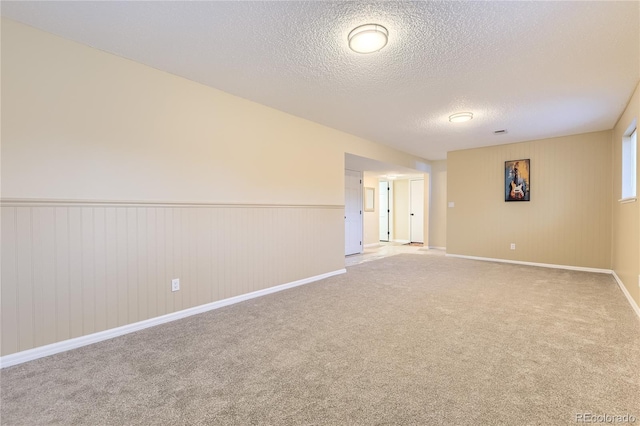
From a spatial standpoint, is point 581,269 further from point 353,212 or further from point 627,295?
point 353,212

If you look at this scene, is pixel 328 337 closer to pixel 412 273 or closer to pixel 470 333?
pixel 470 333

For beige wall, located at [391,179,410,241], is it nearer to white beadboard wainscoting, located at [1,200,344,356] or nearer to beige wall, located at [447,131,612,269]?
beige wall, located at [447,131,612,269]

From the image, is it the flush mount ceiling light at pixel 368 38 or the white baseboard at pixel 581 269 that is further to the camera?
the white baseboard at pixel 581 269

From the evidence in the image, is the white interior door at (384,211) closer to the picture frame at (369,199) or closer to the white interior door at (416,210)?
the white interior door at (416,210)

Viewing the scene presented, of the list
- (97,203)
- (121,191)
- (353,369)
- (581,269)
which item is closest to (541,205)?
(581,269)

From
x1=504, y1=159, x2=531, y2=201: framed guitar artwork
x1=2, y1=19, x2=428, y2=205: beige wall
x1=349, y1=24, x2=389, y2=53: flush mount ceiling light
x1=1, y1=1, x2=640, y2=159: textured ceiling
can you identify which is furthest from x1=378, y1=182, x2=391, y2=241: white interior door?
x1=349, y1=24, x2=389, y2=53: flush mount ceiling light

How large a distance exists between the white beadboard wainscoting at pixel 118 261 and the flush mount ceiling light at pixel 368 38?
6.99ft

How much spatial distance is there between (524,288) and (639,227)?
1.41 metres

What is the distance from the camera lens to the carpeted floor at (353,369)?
157cm

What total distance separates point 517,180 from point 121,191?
6418 millimetres

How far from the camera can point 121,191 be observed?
260 centimetres

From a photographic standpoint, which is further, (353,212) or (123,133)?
(353,212)

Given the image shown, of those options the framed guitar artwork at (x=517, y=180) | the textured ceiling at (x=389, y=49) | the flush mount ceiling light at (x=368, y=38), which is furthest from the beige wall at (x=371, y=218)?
the flush mount ceiling light at (x=368, y=38)

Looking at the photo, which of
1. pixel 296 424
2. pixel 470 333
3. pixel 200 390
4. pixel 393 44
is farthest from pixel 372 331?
pixel 393 44
